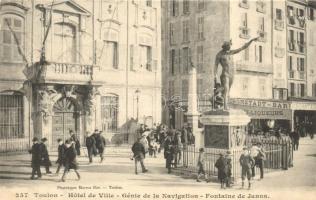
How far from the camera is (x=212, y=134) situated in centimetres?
1327

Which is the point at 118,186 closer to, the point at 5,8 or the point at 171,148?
the point at 171,148

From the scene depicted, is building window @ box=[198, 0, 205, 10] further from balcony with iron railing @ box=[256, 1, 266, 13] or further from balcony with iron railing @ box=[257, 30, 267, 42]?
balcony with iron railing @ box=[257, 30, 267, 42]

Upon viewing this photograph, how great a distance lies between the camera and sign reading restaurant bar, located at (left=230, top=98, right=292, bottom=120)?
2841 cm

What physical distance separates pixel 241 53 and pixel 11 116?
16498mm

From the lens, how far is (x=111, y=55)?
73.5ft

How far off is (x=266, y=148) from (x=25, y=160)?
27.1 ft

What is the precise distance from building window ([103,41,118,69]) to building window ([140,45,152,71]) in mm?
1621

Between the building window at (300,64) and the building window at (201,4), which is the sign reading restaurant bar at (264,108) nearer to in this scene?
the building window at (300,64)

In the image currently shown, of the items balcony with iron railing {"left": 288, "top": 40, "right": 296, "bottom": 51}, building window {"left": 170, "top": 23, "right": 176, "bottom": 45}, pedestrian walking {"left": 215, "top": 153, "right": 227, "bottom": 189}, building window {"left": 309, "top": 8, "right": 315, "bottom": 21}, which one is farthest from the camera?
building window {"left": 309, "top": 8, "right": 315, "bottom": 21}

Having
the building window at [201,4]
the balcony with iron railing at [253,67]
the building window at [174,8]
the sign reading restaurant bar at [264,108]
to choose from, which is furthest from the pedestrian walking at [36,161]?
the building window at [174,8]

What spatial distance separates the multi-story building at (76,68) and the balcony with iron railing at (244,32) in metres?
7.78

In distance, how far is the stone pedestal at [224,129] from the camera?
12.9m

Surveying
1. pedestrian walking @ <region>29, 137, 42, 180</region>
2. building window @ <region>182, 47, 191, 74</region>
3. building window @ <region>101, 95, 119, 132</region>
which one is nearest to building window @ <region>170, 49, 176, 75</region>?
→ building window @ <region>182, 47, 191, 74</region>

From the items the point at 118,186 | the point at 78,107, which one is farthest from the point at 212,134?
the point at 78,107
